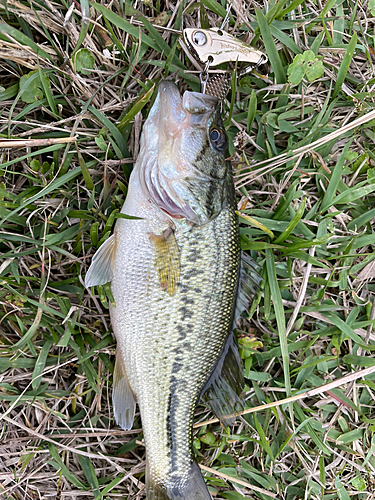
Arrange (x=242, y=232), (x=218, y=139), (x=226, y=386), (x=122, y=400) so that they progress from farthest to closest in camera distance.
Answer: (x=242, y=232) < (x=226, y=386) < (x=122, y=400) < (x=218, y=139)

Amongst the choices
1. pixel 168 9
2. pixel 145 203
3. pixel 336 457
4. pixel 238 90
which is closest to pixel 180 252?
pixel 145 203

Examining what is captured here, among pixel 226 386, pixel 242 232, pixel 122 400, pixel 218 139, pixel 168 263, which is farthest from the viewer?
pixel 242 232

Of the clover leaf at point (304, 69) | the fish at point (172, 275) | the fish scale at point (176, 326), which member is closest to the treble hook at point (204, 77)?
the fish at point (172, 275)

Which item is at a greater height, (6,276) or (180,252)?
(180,252)

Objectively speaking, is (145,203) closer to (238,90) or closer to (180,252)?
(180,252)

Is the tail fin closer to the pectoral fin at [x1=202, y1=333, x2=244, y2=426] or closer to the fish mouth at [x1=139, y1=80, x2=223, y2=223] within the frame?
the pectoral fin at [x1=202, y1=333, x2=244, y2=426]

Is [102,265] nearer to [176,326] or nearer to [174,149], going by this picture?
[176,326]

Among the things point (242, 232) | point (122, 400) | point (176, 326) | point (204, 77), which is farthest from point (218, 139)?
point (122, 400)
